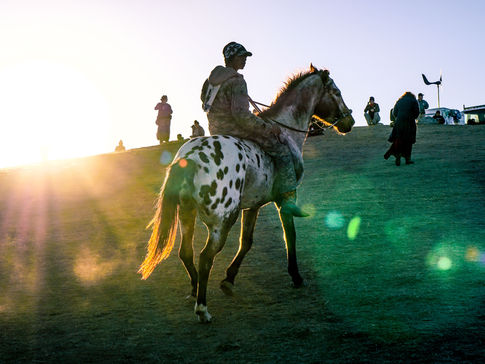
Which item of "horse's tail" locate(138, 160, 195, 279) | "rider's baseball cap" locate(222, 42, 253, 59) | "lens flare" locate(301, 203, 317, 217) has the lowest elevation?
"lens flare" locate(301, 203, 317, 217)

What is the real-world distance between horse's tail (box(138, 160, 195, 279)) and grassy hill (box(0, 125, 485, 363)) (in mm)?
570

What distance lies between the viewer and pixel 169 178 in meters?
5.36

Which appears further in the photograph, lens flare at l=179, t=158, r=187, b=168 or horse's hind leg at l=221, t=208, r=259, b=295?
horse's hind leg at l=221, t=208, r=259, b=295

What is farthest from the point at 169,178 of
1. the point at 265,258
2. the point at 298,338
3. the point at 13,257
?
the point at 13,257

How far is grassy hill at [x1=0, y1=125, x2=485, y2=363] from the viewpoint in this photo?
435cm

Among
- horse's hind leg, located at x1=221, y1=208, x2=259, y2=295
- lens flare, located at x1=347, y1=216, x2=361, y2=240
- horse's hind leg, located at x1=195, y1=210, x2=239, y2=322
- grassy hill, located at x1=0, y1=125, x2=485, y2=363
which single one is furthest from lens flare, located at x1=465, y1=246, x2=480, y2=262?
horse's hind leg, located at x1=195, y1=210, x2=239, y2=322

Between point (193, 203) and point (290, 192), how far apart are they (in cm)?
144

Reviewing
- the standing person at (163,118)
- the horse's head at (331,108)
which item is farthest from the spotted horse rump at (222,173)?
the standing person at (163,118)

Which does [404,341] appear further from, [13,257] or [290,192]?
[13,257]

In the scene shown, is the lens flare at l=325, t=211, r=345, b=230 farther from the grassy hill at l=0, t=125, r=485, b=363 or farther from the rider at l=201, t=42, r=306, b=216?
the rider at l=201, t=42, r=306, b=216

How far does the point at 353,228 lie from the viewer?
937cm

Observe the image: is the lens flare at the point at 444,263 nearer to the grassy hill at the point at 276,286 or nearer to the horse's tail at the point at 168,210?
the grassy hill at the point at 276,286

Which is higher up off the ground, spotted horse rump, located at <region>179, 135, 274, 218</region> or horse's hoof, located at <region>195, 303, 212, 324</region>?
spotted horse rump, located at <region>179, 135, 274, 218</region>

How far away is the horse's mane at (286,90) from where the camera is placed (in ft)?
22.5
